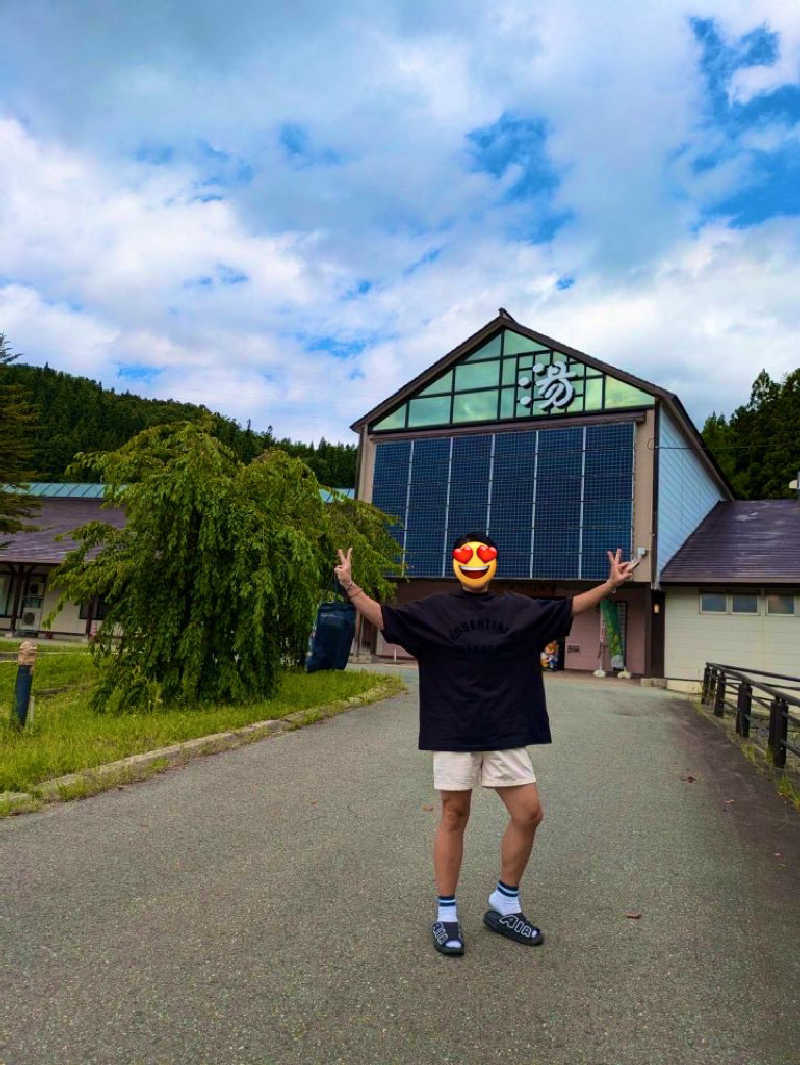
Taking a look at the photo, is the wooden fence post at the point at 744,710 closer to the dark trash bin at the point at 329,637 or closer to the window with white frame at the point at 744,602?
the dark trash bin at the point at 329,637

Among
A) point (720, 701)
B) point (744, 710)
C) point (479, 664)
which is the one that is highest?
point (479, 664)

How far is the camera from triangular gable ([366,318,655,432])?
24.4 m

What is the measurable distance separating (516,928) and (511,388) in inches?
939

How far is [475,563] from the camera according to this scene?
343cm

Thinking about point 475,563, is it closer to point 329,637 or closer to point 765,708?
point 765,708

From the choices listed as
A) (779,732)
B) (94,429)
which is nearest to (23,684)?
(779,732)

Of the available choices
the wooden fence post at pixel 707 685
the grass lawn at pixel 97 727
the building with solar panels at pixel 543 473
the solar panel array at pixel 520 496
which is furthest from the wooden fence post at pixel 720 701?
the solar panel array at pixel 520 496

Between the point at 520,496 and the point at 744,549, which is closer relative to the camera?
the point at 744,549

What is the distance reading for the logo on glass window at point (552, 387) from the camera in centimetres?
2469

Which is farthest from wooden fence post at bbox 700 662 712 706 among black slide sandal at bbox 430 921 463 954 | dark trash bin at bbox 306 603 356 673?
black slide sandal at bbox 430 921 463 954

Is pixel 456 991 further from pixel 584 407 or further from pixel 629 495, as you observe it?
pixel 584 407

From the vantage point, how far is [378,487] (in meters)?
27.2

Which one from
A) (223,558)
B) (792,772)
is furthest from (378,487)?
(792,772)

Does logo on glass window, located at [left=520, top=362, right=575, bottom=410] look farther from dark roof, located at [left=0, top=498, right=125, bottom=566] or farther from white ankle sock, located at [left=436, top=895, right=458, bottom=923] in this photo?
Result: white ankle sock, located at [left=436, top=895, right=458, bottom=923]
